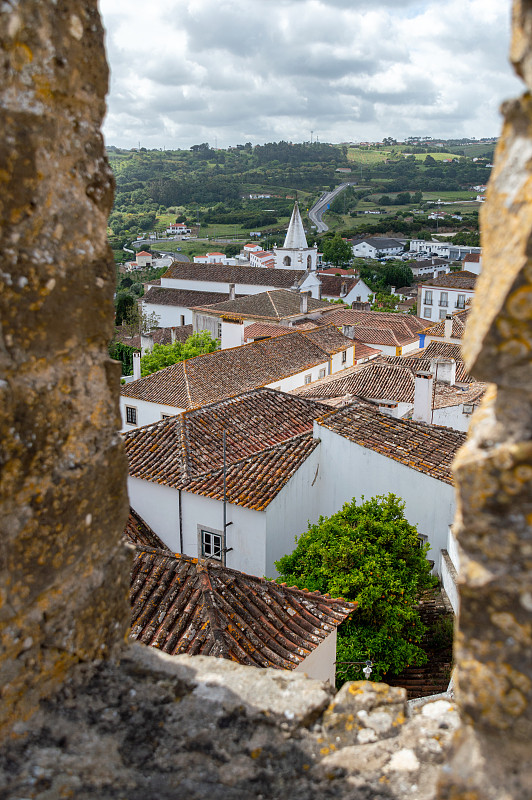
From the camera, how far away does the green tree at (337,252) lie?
95.7 m

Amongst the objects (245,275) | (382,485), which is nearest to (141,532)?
(382,485)

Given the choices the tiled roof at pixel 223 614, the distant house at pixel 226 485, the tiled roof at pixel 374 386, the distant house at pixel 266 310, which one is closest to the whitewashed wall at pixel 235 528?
the distant house at pixel 226 485

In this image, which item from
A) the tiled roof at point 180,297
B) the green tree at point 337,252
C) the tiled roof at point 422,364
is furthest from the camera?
the green tree at point 337,252

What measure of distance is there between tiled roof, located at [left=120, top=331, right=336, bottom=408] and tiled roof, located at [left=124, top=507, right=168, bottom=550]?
910 centimetres

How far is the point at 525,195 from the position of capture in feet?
5.65

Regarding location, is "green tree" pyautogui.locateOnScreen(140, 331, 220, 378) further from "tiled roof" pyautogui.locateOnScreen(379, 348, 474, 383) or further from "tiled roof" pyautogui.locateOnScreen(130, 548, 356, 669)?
"tiled roof" pyautogui.locateOnScreen(130, 548, 356, 669)

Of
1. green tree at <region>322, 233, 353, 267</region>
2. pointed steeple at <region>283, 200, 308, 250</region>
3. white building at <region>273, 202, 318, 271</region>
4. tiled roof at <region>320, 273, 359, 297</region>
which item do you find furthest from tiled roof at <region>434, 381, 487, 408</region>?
green tree at <region>322, 233, 353, 267</region>

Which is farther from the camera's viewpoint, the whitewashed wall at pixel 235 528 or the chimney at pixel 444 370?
the chimney at pixel 444 370

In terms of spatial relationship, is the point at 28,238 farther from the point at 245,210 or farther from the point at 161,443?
the point at 245,210

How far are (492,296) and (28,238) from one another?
1.58m

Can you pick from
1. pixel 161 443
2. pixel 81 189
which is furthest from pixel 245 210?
pixel 81 189

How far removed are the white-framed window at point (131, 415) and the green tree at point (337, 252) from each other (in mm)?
73869

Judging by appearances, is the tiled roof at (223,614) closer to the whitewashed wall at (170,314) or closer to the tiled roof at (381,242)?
the whitewashed wall at (170,314)

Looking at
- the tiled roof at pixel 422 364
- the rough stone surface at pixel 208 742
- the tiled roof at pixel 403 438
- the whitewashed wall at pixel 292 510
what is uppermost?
the rough stone surface at pixel 208 742
